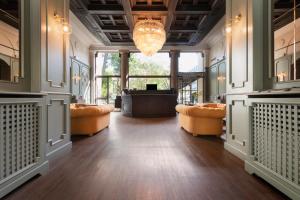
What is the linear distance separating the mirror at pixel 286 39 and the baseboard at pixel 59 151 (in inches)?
118

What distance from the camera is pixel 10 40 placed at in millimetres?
2352

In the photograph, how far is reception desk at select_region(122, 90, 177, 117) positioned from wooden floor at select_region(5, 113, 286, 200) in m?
6.16

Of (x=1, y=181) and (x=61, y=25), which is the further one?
(x=61, y=25)

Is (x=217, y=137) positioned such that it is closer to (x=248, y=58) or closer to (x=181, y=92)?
(x=248, y=58)

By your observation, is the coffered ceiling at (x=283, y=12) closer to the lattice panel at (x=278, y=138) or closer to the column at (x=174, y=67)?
the lattice panel at (x=278, y=138)

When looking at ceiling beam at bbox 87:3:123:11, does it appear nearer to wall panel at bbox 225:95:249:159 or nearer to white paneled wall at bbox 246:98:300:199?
wall panel at bbox 225:95:249:159

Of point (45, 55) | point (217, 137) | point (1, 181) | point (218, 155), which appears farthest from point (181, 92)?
point (1, 181)

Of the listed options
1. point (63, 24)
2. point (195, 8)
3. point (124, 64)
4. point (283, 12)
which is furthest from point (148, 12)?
point (283, 12)

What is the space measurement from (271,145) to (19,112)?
2.49 metres

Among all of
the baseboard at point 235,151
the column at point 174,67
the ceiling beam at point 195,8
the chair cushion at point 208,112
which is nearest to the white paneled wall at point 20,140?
the baseboard at point 235,151

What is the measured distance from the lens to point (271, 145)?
2188mm

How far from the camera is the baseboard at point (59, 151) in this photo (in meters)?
3.03

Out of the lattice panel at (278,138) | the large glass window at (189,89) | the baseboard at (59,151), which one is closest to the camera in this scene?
the lattice panel at (278,138)

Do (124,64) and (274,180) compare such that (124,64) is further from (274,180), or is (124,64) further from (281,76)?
(274,180)
